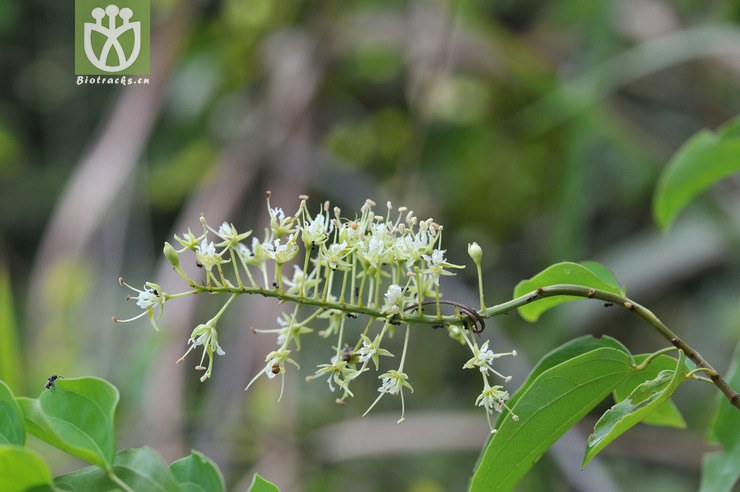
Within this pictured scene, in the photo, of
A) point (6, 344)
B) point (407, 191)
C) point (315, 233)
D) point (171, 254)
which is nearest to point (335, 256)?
point (315, 233)

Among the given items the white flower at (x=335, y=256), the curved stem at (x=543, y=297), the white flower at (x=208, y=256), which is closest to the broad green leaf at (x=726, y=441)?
the curved stem at (x=543, y=297)

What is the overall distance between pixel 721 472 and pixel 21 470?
661 millimetres

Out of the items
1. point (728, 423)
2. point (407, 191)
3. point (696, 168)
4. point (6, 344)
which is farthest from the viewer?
point (407, 191)

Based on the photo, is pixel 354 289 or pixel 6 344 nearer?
pixel 354 289

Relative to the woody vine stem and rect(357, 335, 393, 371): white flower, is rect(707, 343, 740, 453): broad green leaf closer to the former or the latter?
the woody vine stem

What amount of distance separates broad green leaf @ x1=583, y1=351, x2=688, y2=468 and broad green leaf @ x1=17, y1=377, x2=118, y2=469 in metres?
0.37

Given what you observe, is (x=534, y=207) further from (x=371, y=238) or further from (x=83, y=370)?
(x=371, y=238)

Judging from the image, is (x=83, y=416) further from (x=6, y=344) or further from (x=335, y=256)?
(x=6, y=344)

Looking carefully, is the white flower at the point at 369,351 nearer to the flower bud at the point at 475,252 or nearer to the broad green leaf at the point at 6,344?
the flower bud at the point at 475,252

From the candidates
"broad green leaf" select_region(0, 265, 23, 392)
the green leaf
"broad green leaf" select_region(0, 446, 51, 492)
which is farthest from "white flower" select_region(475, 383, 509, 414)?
"broad green leaf" select_region(0, 265, 23, 392)

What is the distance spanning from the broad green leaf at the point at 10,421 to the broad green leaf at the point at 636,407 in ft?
1.39

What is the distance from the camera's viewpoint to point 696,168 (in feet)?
3.32

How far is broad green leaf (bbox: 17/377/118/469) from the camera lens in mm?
619

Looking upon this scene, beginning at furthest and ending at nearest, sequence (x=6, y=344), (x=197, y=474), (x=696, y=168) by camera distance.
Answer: (x=6, y=344)
(x=696, y=168)
(x=197, y=474)
